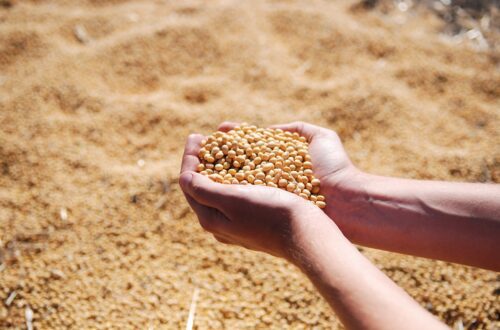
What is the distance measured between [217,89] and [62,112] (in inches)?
39.3

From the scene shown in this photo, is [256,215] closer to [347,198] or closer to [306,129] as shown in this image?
[347,198]

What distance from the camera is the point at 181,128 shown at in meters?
2.54

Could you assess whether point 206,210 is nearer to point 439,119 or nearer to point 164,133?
point 164,133

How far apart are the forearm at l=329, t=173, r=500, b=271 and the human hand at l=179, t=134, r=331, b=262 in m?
0.32

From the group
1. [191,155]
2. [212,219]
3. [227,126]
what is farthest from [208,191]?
[227,126]

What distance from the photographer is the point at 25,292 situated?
1.85 meters

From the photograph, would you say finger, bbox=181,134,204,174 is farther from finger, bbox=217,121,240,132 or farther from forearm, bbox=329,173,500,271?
forearm, bbox=329,173,500,271

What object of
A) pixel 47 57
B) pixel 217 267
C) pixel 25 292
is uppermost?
pixel 47 57

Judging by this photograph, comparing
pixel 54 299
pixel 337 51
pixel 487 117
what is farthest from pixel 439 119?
pixel 54 299

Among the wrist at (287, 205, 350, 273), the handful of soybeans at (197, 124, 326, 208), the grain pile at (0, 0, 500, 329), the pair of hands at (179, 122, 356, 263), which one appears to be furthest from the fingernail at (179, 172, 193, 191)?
the grain pile at (0, 0, 500, 329)

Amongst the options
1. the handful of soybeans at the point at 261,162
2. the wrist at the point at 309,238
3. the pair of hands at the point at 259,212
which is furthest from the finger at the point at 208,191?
the wrist at the point at 309,238

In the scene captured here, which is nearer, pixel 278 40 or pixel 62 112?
pixel 62 112

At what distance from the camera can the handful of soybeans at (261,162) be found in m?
1.67

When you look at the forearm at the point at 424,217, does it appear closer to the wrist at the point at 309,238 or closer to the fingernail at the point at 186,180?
the wrist at the point at 309,238
